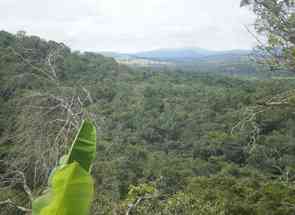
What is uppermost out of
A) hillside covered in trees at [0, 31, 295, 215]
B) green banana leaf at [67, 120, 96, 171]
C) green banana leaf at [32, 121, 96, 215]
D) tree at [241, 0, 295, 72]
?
tree at [241, 0, 295, 72]

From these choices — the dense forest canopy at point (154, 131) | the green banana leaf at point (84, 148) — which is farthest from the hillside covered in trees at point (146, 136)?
the green banana leaf at point (84, 148)

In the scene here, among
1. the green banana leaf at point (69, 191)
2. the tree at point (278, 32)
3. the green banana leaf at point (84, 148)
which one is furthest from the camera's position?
the tree at point (278, 32)

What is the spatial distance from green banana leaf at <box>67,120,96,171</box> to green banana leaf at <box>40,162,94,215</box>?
14 centimetres

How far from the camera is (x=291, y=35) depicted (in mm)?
2697

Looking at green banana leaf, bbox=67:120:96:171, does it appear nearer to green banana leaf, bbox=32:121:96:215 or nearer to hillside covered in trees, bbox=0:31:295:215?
green banana leaf, bbox=32:121:96:215

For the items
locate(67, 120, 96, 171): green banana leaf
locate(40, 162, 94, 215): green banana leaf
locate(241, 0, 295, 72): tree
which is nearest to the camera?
locate(40, 162, 94, 215): green banana leaf

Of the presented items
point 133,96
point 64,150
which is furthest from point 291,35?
point 133,96

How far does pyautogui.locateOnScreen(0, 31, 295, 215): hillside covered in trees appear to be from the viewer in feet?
9.34

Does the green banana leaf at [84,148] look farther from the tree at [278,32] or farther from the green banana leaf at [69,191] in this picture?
the tree at [278,32]

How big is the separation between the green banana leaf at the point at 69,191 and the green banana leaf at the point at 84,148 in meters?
0.14

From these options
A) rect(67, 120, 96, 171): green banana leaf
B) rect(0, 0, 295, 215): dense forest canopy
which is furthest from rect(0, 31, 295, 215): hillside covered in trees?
rect(67, 120, 96, 171): green banana leaf

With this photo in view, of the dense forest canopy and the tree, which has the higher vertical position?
the tree

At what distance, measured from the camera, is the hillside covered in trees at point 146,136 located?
2.85 metres

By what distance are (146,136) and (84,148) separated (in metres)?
20.9
